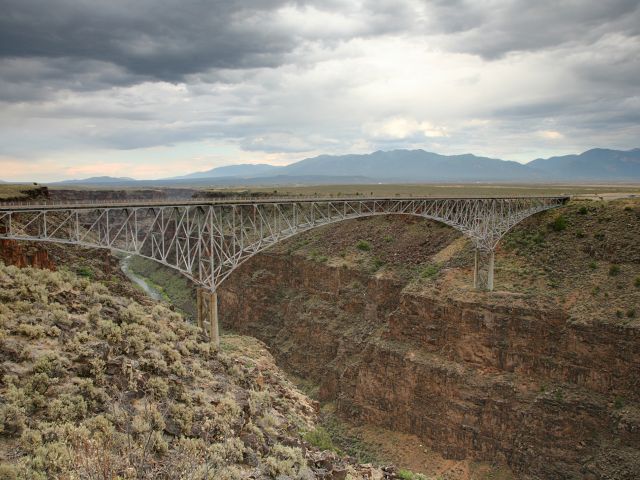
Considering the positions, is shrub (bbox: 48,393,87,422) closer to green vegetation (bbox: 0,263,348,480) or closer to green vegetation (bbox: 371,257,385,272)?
green vegetation (bbox: 0,263,348,480)

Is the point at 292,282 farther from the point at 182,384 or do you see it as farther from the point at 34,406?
the point at 34,406

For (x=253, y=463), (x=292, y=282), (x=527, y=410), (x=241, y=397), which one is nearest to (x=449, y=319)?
(x=527, y=410)

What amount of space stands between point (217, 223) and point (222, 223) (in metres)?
9.10

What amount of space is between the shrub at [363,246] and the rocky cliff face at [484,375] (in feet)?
15.6

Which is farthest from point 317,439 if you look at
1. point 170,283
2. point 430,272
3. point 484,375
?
point 170,283

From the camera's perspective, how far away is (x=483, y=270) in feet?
143

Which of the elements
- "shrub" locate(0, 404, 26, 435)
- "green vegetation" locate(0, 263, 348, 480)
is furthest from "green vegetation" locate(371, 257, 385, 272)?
"shrub" locate(0, 404, 26, 435)

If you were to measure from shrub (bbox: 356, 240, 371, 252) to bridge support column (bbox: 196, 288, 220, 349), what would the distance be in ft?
86.8

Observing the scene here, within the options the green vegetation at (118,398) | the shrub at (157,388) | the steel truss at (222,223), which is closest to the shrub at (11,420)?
the green vegetation at (118,398)

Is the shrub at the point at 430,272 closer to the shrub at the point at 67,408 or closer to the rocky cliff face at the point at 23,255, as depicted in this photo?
the rocky cliff face at the point at 23,255

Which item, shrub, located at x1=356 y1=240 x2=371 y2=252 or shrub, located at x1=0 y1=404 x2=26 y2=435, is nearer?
shrub, located at x1=0 y1=404 x2=26 y2=435

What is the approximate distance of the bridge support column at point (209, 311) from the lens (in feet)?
89.8

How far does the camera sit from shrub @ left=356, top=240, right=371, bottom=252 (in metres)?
53.8

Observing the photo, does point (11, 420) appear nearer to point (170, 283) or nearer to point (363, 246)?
point (363, 246)
